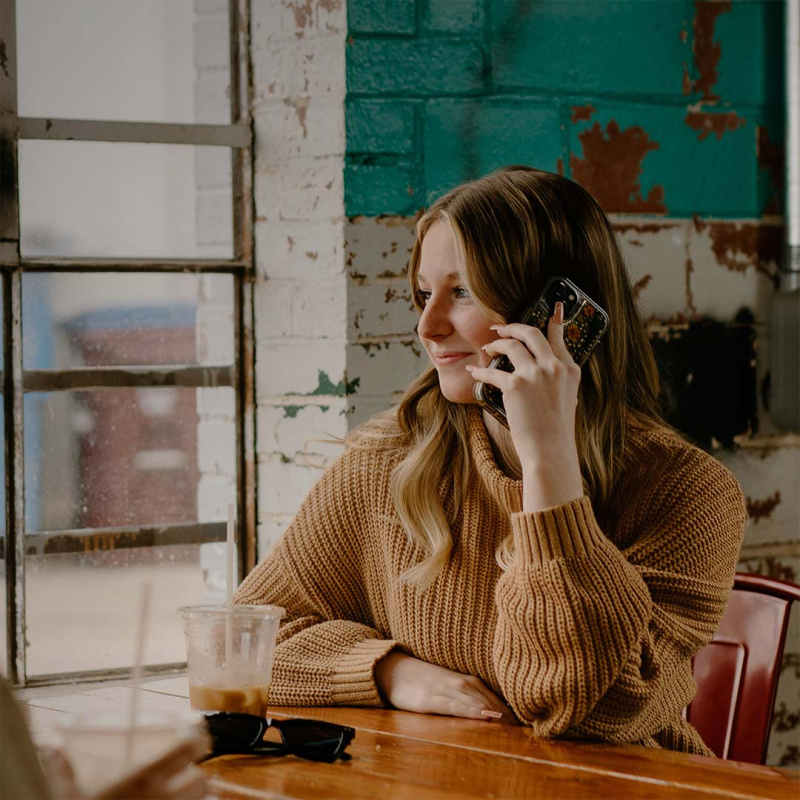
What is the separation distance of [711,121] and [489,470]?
1061 millimetres

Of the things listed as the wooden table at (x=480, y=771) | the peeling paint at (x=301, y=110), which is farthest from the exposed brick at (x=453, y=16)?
the wooden table at (x=480, y=771)

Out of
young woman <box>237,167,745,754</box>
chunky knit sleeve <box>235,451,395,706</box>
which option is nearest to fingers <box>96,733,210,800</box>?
young woman <box>237,167,745,754</box>

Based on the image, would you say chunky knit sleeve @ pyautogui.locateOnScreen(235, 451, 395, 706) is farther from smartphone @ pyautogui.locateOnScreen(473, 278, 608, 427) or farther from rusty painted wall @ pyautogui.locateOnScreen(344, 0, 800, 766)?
rusty painted wall @ pyautogui.locateOnScreen(344, 0, 800, 766)

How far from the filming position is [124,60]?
2.08 m

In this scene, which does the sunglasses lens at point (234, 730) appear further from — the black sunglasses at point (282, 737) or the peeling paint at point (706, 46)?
the peeling paint at point (706, 46)

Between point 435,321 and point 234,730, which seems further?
point 435,321

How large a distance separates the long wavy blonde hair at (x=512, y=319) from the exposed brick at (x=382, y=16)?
457 millimetres

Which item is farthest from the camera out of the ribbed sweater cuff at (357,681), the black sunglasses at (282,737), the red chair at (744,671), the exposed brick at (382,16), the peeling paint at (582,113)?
the peeling paint at (582,113)

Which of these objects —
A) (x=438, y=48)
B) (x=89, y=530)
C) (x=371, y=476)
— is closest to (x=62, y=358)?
(x=89, y=530)

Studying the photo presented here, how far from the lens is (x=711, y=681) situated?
5.72ft

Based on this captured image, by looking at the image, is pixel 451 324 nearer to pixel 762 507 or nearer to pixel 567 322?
pixel 567 322

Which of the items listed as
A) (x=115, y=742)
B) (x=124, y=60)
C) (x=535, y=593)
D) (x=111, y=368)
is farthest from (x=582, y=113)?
(x=115, y=742)

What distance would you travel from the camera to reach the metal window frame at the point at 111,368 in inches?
79.7

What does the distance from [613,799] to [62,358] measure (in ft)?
4.45
